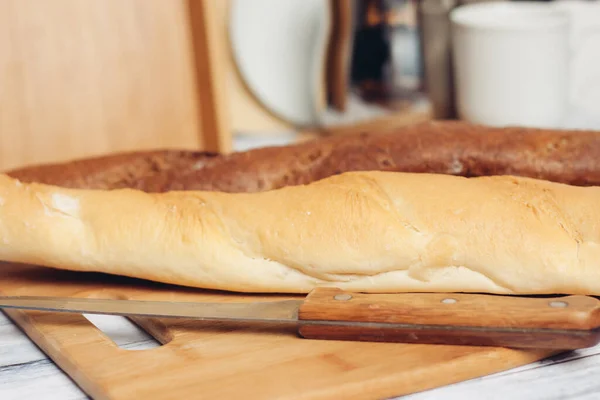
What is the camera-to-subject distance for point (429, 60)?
1.74 meters

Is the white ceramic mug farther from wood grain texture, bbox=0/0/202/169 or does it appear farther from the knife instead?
the knife

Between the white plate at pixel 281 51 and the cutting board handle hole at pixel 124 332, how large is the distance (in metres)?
0.88

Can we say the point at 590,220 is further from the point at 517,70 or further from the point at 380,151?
the point at 517,70

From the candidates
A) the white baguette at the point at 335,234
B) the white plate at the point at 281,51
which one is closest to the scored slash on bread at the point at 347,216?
the white baguette at the point at 335,234

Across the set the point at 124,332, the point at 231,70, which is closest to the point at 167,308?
the point at 124,332

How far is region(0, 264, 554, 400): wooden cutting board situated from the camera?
32.8 inches

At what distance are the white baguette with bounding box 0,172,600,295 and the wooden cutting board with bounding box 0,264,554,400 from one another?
0.31 ft

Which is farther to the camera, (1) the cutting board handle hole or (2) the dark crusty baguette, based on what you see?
(2) the dark crusty baguette

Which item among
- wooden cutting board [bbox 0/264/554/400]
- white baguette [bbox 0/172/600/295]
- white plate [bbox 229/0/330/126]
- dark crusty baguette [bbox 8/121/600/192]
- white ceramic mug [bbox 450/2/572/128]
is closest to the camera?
wooden cutting board [bbox 0/264/554/400]

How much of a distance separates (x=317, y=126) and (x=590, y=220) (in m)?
0.97

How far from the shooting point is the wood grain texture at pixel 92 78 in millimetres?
1562

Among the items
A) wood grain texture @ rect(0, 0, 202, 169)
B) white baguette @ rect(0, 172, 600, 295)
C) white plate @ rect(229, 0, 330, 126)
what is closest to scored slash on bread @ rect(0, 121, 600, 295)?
white baguette @ rect(0, 172, 600, 295)

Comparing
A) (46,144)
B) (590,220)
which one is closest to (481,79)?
(590,220)

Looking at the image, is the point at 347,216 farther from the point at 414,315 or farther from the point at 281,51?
the point at 281,51
